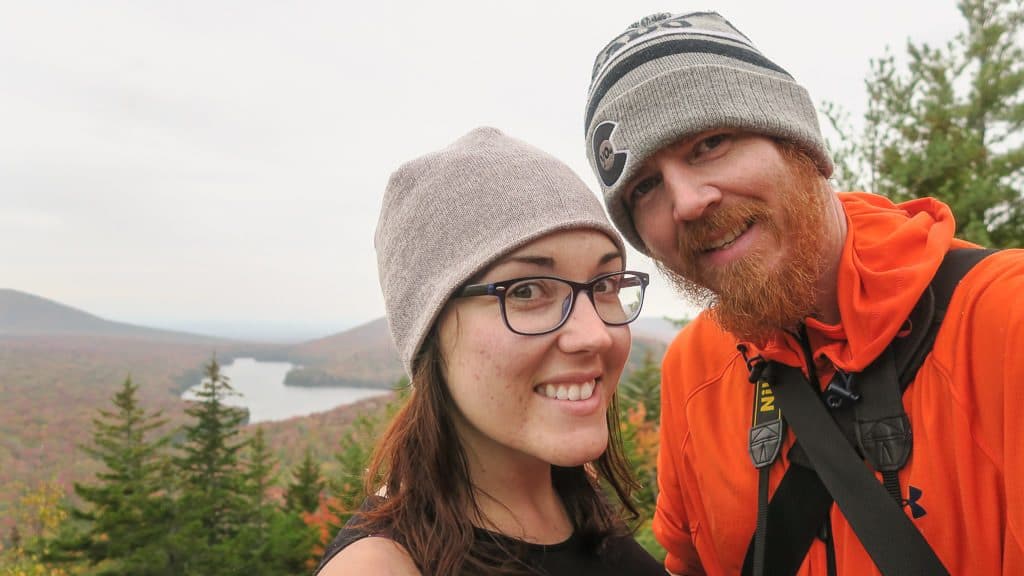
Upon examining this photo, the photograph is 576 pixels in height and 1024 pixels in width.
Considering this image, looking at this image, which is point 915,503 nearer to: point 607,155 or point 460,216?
point 607,155

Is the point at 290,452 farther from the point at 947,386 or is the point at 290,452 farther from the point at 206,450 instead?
the point at 947,386

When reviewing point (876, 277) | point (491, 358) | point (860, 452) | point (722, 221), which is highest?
point (722, 221)

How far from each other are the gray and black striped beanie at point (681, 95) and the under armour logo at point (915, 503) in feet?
4.02

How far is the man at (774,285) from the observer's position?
1765mm

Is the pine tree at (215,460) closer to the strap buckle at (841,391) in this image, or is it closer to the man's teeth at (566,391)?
the man's teeth at (566,391)

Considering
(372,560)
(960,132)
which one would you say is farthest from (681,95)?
(960,132)

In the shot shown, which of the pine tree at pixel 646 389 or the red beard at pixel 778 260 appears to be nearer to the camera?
the red beard at pixel 778 260

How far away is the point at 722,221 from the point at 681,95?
1.57 ft

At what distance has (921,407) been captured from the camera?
1.86 meters

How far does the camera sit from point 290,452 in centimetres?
5397

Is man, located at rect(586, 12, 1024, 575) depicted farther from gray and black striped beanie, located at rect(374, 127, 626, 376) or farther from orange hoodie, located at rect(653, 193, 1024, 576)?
gray and black striped beanie, located at rect(374, 127, 626, 376)

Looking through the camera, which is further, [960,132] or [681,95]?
[960,132]

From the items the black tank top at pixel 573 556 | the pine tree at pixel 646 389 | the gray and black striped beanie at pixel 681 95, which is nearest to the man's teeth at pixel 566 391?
the black tank top at pixel 573 556

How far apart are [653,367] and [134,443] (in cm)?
2683
